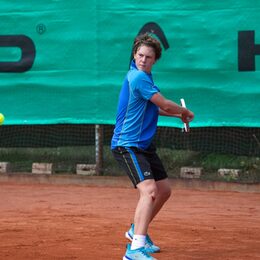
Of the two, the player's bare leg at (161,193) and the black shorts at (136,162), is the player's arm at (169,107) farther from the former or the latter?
the player's bare leg at (161,193)

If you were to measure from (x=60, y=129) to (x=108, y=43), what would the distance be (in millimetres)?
1482

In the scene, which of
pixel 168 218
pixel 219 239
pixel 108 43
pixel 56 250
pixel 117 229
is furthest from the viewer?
pixel 108 43

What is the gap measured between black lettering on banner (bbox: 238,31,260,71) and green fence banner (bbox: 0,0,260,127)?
1 cm

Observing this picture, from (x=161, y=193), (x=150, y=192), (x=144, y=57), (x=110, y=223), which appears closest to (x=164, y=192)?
(x=161, y=193)

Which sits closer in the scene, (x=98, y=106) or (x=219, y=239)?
(x=219, y=239)

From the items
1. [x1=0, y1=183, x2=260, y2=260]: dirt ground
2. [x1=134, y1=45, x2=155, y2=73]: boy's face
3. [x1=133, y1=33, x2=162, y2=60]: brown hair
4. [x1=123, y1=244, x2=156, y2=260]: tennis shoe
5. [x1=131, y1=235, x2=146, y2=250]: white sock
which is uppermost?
[x1=133, y1=33, x2=162, y2=60]: brown hair

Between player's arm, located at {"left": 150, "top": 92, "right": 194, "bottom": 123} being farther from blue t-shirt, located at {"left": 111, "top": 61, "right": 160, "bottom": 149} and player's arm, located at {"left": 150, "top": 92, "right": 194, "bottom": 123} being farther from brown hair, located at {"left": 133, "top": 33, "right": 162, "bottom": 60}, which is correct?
brown hair, located at {"left": 133, "top": 33, "right": 162, "bottom": 60}

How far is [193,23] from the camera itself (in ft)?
31.7

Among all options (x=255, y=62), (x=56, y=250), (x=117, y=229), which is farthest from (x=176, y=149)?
(x=56, y=250)

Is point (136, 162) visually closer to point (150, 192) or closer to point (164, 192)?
point (150, 192)

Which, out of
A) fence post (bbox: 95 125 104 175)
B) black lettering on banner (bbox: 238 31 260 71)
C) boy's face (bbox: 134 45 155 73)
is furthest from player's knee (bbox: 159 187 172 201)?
fence post (bbox: 95 125 104 175)

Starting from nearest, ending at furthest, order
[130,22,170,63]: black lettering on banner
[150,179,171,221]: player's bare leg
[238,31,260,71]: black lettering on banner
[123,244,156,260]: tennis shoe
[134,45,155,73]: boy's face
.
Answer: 1. [123,244,156,260]: tennis shoe
2. [134,45,155,73]: boy's face
3. [150,179,171,221]: player's bare leg
4. [238,31,260,71]: black lettering on banner
5. [130,22,170,63]: black lettering on banner

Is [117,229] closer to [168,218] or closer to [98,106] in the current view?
[168,218]

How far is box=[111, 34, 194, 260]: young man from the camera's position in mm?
5297
